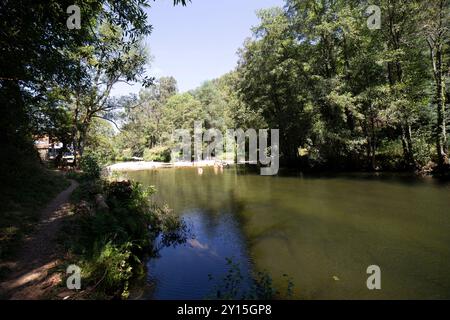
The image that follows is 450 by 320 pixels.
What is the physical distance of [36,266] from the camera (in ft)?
21.1

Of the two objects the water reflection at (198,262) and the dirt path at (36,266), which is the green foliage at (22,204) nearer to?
the dirt path at (36,266)

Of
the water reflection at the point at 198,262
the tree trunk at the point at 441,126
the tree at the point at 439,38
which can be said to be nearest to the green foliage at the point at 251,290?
the water reflection at the point at 198,262

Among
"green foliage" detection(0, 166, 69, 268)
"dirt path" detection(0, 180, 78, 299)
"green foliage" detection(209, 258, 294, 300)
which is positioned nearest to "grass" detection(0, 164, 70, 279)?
"green foliage" detection(0, 166, 69, 268)

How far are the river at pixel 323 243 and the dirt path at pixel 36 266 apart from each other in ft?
7.94

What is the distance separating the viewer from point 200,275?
8008 millimetres

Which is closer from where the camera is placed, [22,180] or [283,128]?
[22,180]

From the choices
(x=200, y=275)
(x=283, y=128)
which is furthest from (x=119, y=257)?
(x=283, y=128)

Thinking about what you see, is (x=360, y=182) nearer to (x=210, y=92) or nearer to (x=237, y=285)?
(x=237, y=285)

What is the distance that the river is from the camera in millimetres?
7105

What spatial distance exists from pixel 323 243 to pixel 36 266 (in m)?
8.42

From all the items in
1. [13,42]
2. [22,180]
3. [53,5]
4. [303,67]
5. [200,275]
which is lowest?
[200,275]

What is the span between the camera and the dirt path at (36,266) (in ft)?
18.0

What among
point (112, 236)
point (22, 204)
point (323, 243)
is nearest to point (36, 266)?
point (112, 236)
